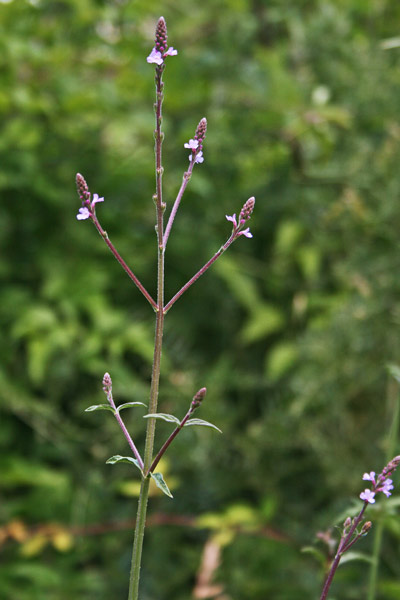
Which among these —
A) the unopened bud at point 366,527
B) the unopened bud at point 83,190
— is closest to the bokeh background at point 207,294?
the unopened bud at point 366,527

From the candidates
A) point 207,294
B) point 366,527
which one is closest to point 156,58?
point 366,527

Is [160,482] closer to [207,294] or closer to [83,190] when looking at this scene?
[83,190]

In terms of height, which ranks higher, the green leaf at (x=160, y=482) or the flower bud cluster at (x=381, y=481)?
the green leaf at (x=160, y=482)

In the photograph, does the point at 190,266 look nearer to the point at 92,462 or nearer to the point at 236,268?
the point at 236,268

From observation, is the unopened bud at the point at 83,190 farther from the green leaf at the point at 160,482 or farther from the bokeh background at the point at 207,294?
the bokeh background at the point at 207,294

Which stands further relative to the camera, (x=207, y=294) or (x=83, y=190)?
(x=207, y=294)

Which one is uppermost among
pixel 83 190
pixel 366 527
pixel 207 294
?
pixel 207 294

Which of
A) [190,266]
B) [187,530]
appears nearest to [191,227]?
[190,266]

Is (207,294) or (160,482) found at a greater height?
(207,294)
